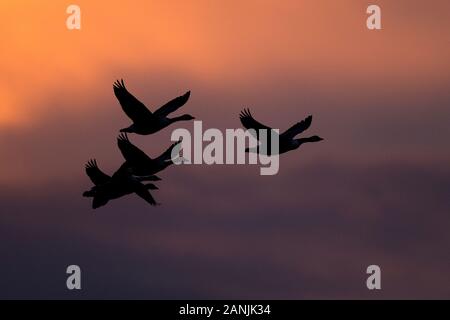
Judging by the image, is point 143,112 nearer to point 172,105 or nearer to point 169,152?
point 172,105

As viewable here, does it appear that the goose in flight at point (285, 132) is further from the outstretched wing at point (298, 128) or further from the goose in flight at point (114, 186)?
the goose in flight at point (114, 186)

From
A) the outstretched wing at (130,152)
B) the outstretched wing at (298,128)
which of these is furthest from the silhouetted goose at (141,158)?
the outstretched wing at (298,128)

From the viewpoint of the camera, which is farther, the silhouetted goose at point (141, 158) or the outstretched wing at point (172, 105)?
the silhouetted goose at point (141, 158)

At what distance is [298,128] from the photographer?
1705 inches

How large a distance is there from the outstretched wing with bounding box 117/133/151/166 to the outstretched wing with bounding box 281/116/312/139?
16.8 ft

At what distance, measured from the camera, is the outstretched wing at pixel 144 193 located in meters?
44.4

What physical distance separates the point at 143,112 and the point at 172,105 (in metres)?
1.03

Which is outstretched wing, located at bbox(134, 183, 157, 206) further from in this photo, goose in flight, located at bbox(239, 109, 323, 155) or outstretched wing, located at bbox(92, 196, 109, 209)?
goose in flight, located at bbox(239, 109, 323, 155)

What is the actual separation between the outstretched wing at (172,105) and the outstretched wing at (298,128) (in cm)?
430

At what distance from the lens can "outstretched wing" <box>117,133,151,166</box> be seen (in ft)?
140
